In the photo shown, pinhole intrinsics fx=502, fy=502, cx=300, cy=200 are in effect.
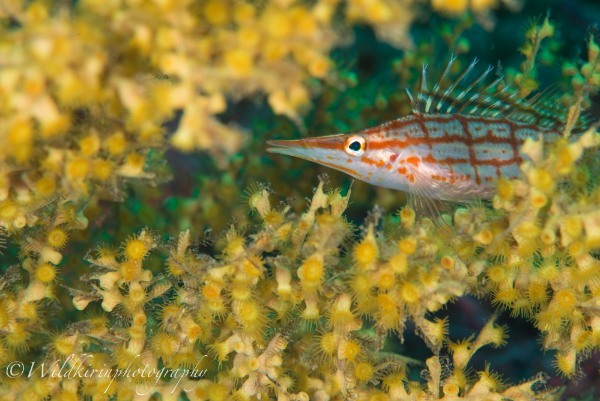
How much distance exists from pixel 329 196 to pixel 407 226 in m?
0.42

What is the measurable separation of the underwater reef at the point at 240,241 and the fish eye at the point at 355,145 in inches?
20.6

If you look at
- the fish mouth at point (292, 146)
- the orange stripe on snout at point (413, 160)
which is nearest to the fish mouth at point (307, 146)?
the fish mouth at point (292, 146)

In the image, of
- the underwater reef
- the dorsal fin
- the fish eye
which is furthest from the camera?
the dorsal fin

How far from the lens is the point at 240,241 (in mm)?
2373

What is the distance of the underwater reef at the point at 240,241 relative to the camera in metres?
1.78

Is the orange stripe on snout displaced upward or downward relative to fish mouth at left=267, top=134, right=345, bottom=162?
upward

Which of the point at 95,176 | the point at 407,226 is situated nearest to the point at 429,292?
the point at 407,226

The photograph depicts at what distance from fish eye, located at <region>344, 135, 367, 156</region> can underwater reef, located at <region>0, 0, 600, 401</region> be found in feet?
1.72

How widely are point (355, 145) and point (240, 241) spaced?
1204 mm

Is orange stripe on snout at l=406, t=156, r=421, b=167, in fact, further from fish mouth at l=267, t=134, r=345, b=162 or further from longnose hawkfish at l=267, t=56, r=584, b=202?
fish mouth at l=267, t=134, r=345, b=162

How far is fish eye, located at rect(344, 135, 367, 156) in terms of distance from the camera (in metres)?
3.22

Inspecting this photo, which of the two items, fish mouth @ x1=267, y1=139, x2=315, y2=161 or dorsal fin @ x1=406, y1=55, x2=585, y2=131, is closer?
fish mouth @ x1=267, y1=139, x2=315, y2=161

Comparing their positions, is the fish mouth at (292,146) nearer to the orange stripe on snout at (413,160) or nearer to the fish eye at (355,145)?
the fish eye at (355,145)

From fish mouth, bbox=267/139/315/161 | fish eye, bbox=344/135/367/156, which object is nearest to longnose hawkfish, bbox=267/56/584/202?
fish eye, bbox=344/135/367/156
